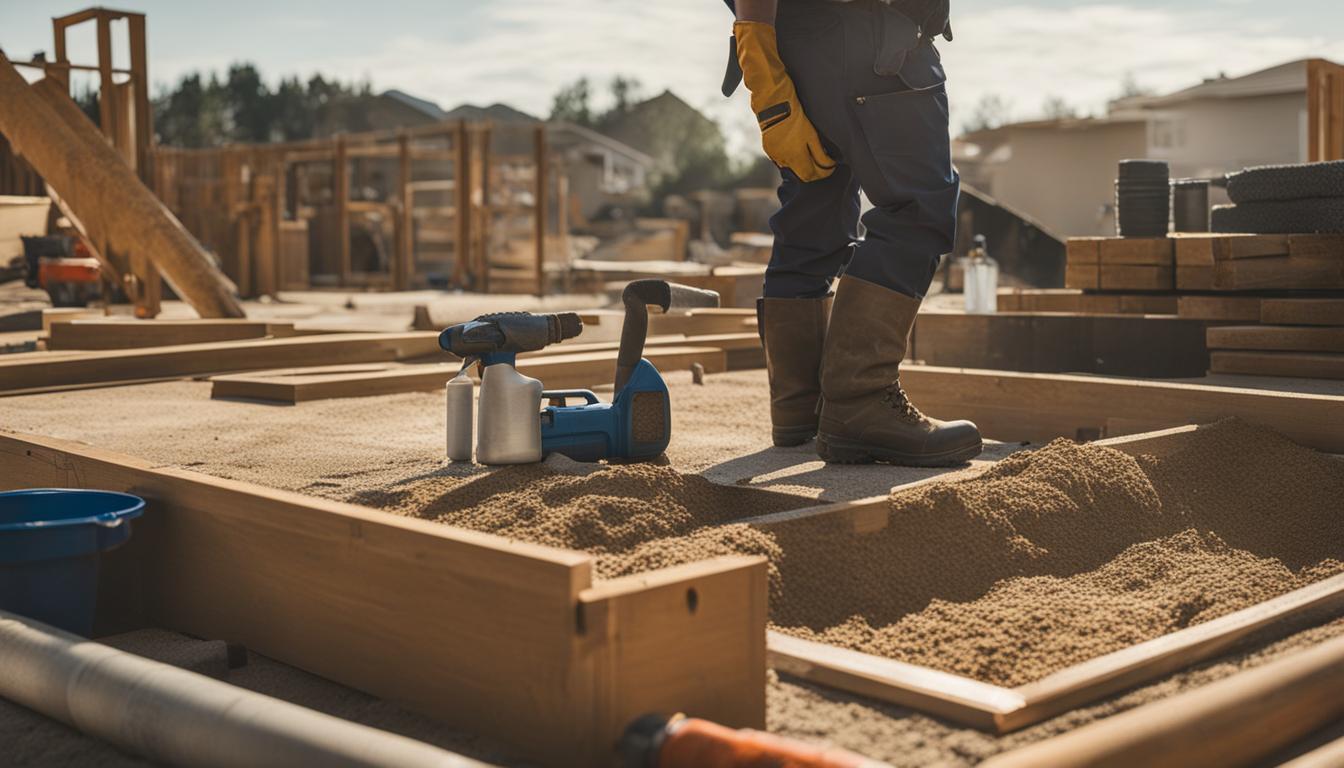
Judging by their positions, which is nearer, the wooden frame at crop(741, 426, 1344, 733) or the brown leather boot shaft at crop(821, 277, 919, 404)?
the wooden frame at crop(741, 426, 1344, 733)

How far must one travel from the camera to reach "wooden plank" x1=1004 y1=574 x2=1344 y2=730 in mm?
1871

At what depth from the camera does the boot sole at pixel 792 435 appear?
153 inches

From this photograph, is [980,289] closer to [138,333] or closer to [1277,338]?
[1277,338]

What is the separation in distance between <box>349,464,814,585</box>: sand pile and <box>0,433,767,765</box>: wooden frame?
1.14 ft

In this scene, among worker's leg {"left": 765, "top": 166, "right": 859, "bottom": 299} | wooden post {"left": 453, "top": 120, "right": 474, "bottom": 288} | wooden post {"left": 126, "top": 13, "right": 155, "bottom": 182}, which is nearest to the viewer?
worker's leg {"left": 765, "top": 166, "right": 859, "bottom": 299}

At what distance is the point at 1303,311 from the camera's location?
4664 millimetres

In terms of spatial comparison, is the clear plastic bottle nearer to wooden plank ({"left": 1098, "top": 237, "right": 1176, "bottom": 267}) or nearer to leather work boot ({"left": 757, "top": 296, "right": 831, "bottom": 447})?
wooden plank ({"left": 1098, "top": 237, "right": 1176, "bottom": 267})

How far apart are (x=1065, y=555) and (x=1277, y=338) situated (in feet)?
7.89

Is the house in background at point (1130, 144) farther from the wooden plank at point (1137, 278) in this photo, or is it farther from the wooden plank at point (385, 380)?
the wooden plank at point (385, 380)

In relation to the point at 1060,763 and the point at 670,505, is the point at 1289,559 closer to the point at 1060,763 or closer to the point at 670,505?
the point at 670,505

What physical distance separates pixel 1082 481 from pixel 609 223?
32461 mm

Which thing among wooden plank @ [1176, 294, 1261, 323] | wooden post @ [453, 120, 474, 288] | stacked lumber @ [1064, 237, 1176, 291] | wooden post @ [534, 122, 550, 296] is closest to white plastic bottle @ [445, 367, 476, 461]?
wooden plank @ [1176, 294, 1261, 323]

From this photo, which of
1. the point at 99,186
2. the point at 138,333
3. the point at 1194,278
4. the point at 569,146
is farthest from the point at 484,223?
the point at 569,146

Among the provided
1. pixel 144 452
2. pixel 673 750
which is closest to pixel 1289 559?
pixel 673 750
